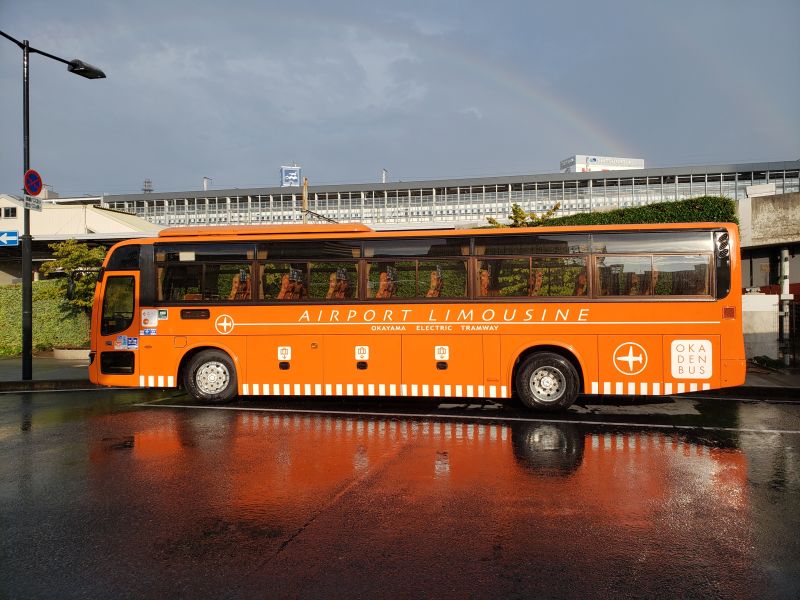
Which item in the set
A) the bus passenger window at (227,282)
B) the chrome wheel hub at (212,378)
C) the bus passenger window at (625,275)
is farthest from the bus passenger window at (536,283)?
the chrome wheel hub at (212,378)

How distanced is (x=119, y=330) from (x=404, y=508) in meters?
8.32

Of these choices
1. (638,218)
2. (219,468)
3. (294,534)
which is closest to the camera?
(294,534)

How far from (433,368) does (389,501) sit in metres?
4.94

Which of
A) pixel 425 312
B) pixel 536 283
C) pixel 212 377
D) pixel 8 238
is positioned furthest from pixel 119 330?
pixel 536 283

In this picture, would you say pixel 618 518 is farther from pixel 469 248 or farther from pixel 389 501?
pixel 469 248

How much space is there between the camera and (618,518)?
5.03m

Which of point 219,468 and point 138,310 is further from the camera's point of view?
point 138,310

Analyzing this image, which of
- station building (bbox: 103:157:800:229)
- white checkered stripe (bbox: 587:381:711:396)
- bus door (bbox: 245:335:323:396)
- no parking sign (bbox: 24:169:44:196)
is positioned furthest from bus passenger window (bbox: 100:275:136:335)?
station building (bbox: 103:157:800:229)

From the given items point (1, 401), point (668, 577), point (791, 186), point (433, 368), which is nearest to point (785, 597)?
point (668, 577)

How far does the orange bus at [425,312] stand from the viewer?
9.91m

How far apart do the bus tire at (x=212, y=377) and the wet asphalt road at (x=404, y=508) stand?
63.9 inches

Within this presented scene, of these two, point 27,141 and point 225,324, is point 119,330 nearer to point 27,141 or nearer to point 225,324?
point 225,324

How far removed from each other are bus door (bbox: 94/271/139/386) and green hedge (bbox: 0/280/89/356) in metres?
13.1

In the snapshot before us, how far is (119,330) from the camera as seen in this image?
11.5 m
